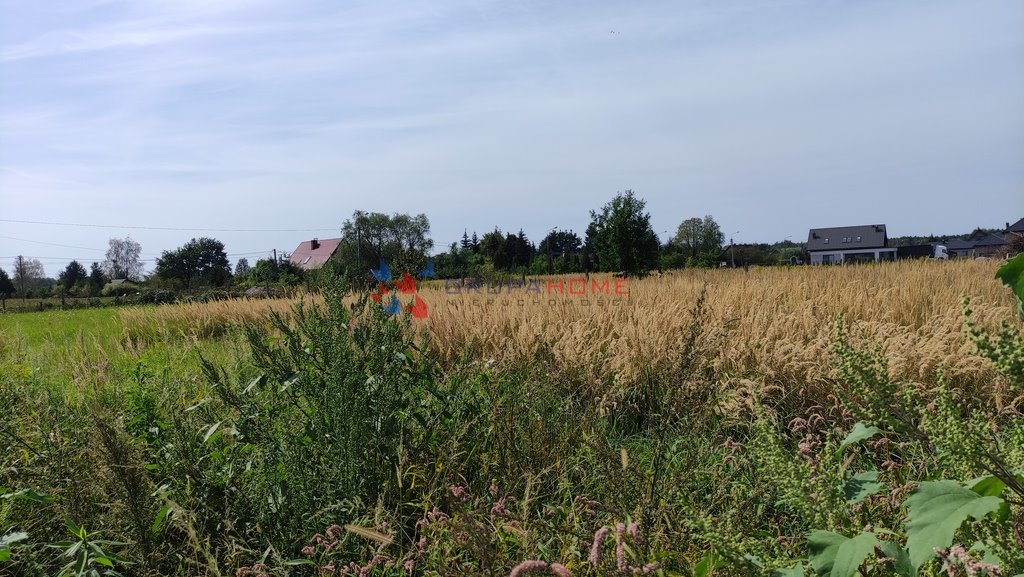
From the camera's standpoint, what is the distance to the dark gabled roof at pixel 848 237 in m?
78.2

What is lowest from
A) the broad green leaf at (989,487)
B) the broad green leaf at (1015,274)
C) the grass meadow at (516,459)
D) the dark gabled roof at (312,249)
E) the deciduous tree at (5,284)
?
the grass meadow at (516,459)

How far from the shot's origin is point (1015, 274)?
3.79 feet

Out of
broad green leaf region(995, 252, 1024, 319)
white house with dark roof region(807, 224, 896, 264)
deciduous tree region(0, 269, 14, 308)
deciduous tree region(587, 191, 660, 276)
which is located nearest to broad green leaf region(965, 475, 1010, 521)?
broad green leaf region(995, 252, 1024, 319)

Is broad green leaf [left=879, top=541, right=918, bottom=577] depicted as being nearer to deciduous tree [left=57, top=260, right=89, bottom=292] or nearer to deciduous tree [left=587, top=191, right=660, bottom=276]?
deciduous tree [left=587, top=191, right=660, bottom=276]

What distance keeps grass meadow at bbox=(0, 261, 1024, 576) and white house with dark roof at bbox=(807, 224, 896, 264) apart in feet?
268

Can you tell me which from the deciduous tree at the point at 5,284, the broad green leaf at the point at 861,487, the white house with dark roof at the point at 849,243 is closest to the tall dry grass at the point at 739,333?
the broad green leaf at the point at 861,487

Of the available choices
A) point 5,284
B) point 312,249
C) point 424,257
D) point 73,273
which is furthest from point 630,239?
point 73,273

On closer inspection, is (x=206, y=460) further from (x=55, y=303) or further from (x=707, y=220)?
(x=707, y=220)

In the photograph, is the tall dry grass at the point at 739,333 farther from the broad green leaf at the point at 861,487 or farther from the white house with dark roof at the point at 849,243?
the white house with dark roof at the point at 849,243

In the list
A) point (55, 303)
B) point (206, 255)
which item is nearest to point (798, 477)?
point (55, 303)

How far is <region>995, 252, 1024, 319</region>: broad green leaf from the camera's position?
1.13m

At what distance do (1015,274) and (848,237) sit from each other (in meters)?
90.1

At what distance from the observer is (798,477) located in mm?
1368

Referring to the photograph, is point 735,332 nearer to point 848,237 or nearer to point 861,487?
point 861,487
